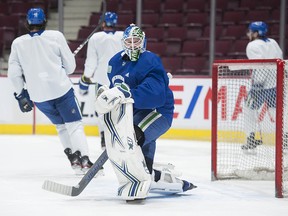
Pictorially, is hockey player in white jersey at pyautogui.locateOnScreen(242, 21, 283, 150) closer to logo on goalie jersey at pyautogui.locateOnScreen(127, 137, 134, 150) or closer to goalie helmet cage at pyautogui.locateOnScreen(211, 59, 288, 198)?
goalie helmet cage at pyautogui.locateOnScreen(211, 59, 288, 198)

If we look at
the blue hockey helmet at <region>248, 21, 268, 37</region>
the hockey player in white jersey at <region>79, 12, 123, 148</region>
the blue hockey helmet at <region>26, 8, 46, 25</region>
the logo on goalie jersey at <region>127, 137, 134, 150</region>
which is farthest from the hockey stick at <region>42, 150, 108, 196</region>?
the blue hockey helmet at <region>248, 21, 268, 37</region>

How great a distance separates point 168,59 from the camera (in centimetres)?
1009

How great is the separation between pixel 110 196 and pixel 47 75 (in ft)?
3.98

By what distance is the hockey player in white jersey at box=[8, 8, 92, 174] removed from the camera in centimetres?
538

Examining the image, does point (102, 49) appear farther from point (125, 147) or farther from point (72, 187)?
point (125, 147)

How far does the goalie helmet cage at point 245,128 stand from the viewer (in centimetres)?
458

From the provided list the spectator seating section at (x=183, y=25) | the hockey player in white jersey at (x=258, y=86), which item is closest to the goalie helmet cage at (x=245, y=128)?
the hockey player in white jersey at (x=258, y=86)

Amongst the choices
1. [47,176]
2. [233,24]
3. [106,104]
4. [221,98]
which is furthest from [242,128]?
[233,24]

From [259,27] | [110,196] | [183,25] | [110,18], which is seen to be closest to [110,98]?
[110,196]

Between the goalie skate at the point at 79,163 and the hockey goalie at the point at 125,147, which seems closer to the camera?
the hockey goalie at the point at 125,147

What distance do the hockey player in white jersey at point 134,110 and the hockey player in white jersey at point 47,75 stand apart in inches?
42.5

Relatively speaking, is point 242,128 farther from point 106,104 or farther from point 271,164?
point 106,104

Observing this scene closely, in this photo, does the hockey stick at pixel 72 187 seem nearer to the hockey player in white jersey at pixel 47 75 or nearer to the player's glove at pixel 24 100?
the hockey player in white jersey at pixel 47 75

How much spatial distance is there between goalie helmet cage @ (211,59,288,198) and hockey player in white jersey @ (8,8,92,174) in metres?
0.97
